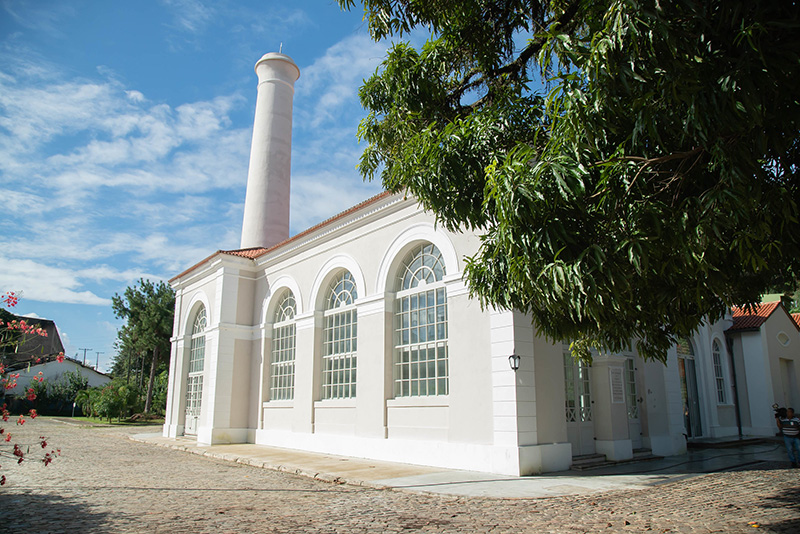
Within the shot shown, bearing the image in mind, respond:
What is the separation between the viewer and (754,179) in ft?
13.4

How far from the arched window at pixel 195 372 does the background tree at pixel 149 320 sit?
13.2 meters

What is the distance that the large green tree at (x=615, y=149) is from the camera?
3764 millimetres

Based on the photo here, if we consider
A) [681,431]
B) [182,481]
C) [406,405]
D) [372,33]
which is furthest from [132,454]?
[681,431]

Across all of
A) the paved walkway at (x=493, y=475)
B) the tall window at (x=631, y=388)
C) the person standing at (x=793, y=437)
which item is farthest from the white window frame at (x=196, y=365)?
the person standing at (x=793, y=437)

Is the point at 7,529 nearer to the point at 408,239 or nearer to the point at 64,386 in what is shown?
the point at 408,239

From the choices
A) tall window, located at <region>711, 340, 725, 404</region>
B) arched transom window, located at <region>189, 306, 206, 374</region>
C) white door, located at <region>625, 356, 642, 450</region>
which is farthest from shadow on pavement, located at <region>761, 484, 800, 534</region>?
arched transom window, located at <region>189, 306, 206, 374</region>

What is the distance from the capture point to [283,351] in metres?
16.7

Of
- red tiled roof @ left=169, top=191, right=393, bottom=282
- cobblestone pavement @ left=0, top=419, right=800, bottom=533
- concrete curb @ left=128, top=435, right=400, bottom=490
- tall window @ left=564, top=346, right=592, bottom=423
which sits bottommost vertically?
concrete curb @ left=128, top=435, right=400, bottom=490

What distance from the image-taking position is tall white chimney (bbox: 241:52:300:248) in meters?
23.3

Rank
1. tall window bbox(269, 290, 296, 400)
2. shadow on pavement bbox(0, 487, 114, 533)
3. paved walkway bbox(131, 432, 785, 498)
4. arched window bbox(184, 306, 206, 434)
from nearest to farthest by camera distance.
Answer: shadow on pavement bbox(0, 487, 114, 533) < paved walkway bbox(131, 432, 785, 498) < tall window bbox(269, 290, 296, 400) < arched window bbox(184, 306, 206, 434)

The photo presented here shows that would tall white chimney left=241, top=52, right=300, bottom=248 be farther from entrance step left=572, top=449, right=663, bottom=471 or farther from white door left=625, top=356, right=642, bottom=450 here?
entrance step left=572, top=449, right=663, bottom=471

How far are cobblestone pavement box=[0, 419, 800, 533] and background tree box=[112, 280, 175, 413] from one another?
23250 mm

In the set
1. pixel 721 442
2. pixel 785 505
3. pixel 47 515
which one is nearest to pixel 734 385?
pixel 721 442

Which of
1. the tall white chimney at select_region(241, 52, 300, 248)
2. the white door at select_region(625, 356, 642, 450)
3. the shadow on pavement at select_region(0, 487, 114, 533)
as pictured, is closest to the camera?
the shadow on pavement at select_region(0, 487, 114, 533)
